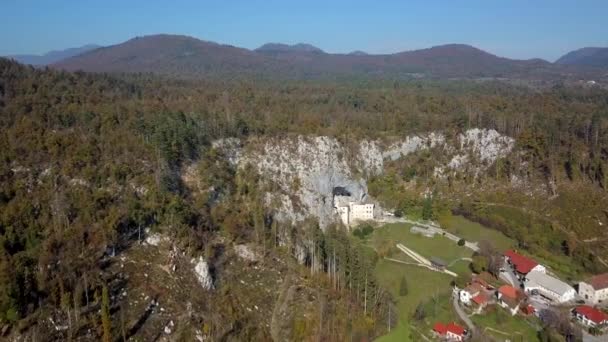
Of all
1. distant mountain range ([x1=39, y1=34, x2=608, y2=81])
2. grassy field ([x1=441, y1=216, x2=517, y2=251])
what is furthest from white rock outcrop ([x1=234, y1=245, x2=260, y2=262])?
distant mountain range ([x1=39, y1=34, x2=608, y2=81])

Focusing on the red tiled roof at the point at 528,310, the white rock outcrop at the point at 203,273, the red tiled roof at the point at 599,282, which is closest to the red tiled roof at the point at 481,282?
the red tiled roof at the point at 528,310

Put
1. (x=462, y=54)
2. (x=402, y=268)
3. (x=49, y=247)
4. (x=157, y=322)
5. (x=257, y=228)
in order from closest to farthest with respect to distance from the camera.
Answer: (x=157, y=322) → (x=49, y=247) → (x=257, y=228) → (x=402, y=268) → (x=462, y=54)

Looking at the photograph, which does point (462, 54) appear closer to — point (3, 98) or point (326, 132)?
point (326, 132)

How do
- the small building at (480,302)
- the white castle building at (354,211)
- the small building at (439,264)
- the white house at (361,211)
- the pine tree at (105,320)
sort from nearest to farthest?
1. the pine tree at (105,320)
2. the small building at (480,302)
3. the small building at (439,264)
4. the white castle building at (354,211)
5. the white house at (361,211)

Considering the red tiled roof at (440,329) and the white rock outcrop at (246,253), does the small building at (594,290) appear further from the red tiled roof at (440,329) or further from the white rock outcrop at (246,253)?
the white rock outcrop at (246,253)

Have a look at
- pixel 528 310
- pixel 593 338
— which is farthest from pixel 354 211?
pixel 593 338

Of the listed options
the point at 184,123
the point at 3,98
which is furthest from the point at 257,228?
the point at 3,98
